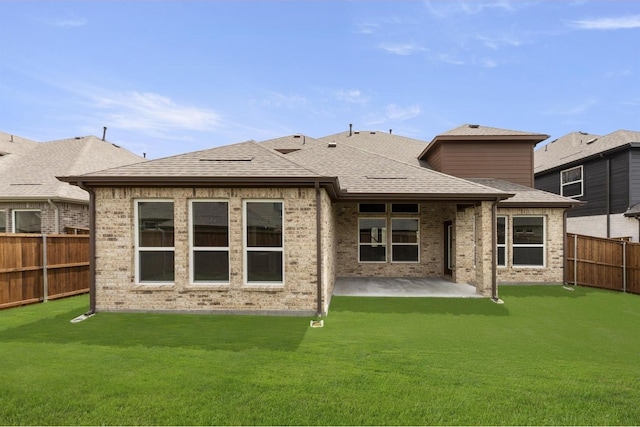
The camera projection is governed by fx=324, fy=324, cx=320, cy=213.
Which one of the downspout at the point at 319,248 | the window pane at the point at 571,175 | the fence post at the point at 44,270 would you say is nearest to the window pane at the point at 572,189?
the window pane at the point at 571,175

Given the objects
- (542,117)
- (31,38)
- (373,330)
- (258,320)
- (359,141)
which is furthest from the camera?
(542,117)

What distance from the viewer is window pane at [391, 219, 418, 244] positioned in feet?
41.6

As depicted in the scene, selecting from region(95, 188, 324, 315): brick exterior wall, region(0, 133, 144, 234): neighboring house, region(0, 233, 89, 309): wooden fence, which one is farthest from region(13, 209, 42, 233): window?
region(95, 188, 324, 315): brick exterior wall

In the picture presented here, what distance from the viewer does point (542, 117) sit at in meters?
25.0

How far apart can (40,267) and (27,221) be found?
213 inches

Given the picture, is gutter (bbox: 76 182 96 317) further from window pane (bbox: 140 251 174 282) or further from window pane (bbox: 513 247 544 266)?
window pane (bbox: 513 247 544 266)

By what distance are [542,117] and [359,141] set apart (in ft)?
52.7

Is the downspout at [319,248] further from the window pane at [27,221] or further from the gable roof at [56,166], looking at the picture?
the window pane at [27,221]

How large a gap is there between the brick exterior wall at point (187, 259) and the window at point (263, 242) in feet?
0.53

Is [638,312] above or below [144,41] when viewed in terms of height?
below

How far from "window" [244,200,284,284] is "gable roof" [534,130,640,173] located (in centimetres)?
1608

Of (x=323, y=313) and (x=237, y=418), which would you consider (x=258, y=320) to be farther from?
(x=237, y=418)

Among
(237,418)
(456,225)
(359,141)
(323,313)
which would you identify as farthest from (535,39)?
(237,418)

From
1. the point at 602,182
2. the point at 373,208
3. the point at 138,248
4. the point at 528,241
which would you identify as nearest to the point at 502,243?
the point at 528,241
